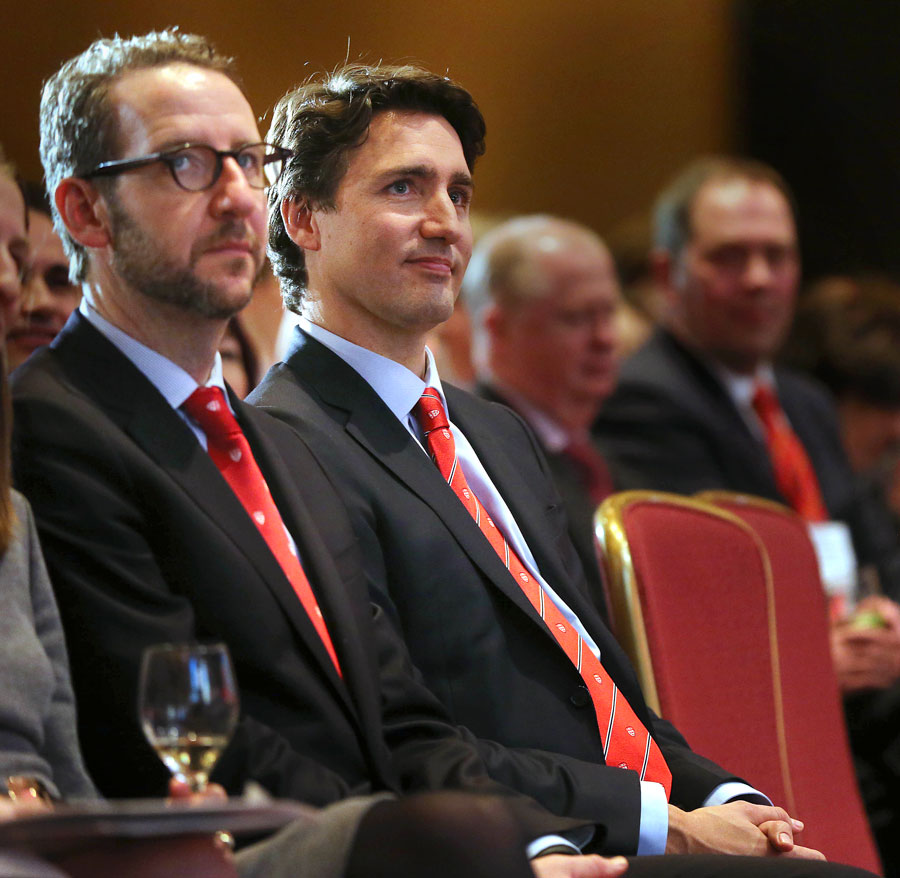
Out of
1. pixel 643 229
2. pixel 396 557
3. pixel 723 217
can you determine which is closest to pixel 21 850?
pixel 396 557

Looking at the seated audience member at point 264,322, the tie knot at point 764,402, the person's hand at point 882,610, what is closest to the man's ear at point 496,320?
the tie knot at point 764,402

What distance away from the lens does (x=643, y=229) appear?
5.23m

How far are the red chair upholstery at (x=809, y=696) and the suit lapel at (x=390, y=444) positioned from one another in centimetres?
Answer: 72

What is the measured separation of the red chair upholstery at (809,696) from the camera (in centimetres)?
238

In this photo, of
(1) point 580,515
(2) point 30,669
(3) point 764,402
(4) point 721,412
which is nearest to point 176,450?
(2) point 30,669

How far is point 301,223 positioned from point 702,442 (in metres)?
2.11

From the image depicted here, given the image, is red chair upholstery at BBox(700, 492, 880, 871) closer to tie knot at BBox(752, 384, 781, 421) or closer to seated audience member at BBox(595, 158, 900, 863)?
seated audience member at BBox(595, 158, 900, 863)

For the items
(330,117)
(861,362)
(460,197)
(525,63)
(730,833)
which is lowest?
(730,833)

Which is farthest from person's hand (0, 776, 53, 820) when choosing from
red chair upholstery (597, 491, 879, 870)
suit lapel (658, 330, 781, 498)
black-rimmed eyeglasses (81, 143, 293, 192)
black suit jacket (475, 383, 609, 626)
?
suit lapel (658, 330, 781, 498)

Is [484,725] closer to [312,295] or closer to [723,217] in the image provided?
[312,295]

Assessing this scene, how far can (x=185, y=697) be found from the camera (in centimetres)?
132

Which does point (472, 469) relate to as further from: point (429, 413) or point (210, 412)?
point (210, 412)

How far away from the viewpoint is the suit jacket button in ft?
6.33

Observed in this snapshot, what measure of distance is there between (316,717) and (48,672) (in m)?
0.32
